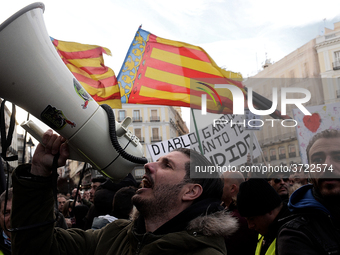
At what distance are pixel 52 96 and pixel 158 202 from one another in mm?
805

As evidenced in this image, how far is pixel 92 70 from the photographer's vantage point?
6.42 meters

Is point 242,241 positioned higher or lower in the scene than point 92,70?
lower

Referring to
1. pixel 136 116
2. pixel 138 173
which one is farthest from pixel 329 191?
pixel 136 116

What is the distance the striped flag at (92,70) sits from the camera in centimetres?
619

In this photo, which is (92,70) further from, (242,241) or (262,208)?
(262,208)

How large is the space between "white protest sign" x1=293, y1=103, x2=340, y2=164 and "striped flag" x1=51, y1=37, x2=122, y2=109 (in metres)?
4.11

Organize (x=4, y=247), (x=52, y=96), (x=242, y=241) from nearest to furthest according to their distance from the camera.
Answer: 1. (x=52, y=96)
2. (x=4, y=247)
3. (x=242, y=241)

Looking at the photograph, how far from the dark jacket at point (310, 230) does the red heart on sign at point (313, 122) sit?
0.77m

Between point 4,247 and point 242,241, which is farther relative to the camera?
point 242,241

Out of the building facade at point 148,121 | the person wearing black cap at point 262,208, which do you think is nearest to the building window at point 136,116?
the building facade at point 148,121

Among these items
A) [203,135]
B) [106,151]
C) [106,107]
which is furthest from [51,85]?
[203,135]

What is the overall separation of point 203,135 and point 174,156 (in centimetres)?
268

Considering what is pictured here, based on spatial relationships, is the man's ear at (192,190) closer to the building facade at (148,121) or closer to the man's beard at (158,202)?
the man's beard at (158,202)

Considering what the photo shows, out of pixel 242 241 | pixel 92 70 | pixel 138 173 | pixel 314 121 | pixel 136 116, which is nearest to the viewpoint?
pixel 314 121
